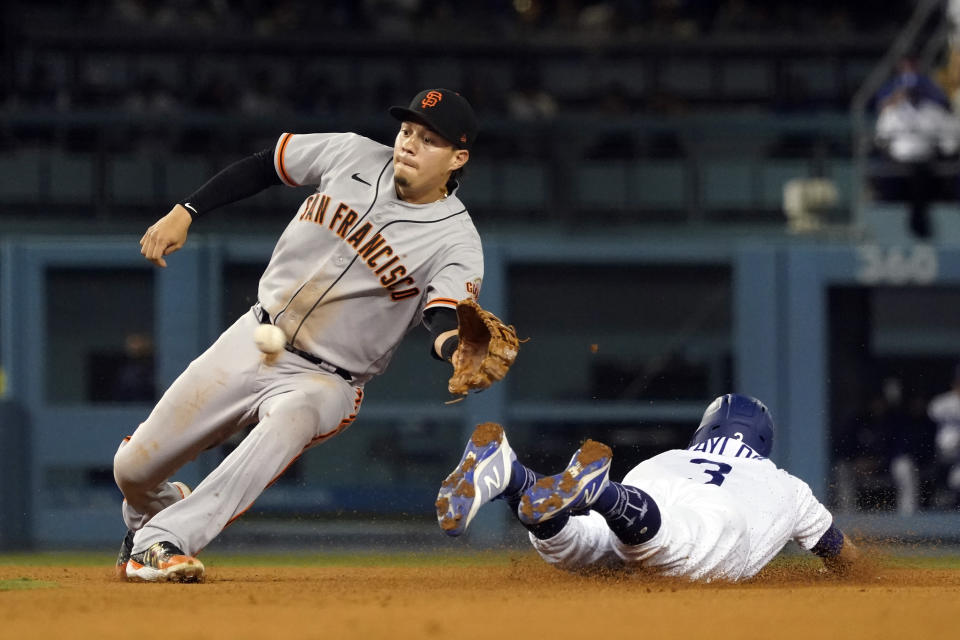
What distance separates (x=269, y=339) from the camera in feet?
17.1

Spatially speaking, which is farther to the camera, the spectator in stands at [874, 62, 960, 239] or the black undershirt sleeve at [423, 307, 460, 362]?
the spectator in stands at [874, 62, 960, 239]

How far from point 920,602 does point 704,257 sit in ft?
19.8

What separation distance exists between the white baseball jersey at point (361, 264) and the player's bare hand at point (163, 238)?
16.3 inches

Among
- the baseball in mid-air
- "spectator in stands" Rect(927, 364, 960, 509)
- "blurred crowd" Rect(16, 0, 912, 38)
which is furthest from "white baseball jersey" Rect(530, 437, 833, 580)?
"blurred crowd" Rect(16, 0, 912, 38)

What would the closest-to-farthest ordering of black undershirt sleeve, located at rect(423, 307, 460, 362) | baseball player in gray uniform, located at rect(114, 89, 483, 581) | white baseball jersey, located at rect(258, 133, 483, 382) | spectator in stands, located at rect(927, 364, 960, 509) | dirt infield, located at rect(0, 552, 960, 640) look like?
dirt infield, located at rect(0, 552, 960, 640), black undershirt sleeve, located at rect(423, 307, 460, 362), baseball player in gray uniform, located at rect(114, 89, 483, 581), white baseball jersey, located at rect(258, 133, 483, 382), spectator in stands, located at rect(927, 364, 960, 509)

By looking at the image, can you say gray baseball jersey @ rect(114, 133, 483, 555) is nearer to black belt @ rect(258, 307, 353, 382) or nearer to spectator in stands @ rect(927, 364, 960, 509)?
black belt @ rect(258, 307, 353, 382)

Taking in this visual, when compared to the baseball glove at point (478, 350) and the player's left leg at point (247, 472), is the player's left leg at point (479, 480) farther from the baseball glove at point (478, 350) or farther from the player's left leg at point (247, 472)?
the player's left leg at point (247, 472)

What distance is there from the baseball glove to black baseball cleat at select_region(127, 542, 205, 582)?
3.81ft

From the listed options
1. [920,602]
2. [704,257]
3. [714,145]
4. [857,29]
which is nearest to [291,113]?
A: [714,145]

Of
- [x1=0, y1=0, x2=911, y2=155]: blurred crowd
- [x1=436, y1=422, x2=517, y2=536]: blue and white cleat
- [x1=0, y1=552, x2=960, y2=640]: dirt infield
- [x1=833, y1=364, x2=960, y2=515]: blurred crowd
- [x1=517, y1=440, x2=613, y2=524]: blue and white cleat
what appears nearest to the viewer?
[x1=0, y1=552, x2=960, y2=640]: dirt infield

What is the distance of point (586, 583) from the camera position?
5.23 m

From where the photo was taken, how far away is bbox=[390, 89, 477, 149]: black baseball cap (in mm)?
5276

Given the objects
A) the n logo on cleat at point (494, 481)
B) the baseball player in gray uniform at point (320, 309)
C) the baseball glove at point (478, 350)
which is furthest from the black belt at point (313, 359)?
the n logo on cleat at point (494, 481)

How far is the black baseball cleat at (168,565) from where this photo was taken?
16.6ft
